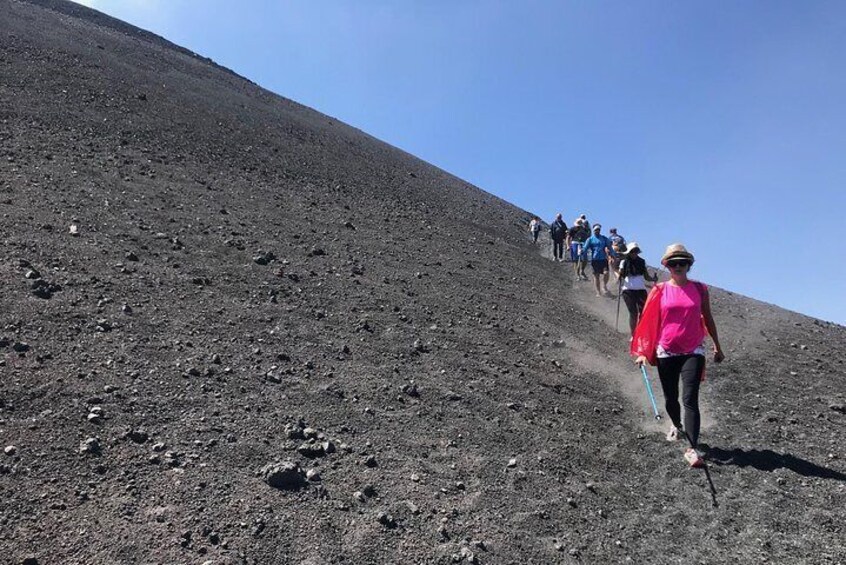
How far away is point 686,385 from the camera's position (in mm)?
6723

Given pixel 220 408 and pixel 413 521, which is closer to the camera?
pixel 413 521

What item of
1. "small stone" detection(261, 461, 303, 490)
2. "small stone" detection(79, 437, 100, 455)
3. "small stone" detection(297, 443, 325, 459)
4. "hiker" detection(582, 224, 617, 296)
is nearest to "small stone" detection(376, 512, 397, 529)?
"small stone" detection(261, 461, 303, 490)

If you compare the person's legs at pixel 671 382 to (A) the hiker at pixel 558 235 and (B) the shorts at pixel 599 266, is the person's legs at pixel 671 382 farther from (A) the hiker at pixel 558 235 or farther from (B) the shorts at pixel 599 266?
(A) the hiker at pixel 558 235

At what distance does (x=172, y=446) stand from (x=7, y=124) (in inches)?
525

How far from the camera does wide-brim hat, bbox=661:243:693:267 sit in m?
6.97

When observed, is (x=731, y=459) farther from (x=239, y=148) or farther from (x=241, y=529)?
(x=239, y=148)

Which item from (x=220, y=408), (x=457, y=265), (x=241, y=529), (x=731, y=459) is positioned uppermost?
(x=457, y=265)

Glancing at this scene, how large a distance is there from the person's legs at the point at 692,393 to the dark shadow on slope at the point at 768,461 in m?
0.53

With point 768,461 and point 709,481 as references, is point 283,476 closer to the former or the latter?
point 709,481

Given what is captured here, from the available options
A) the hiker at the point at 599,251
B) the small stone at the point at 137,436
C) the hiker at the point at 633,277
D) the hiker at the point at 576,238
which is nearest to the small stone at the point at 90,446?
the small stone at the point at 137,436

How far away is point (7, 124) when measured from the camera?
593 inches

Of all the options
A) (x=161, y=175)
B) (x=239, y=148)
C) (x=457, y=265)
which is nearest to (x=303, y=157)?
(x=239, y=148)

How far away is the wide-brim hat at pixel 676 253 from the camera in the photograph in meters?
6.97

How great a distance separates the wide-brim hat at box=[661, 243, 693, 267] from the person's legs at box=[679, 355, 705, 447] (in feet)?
3.58
